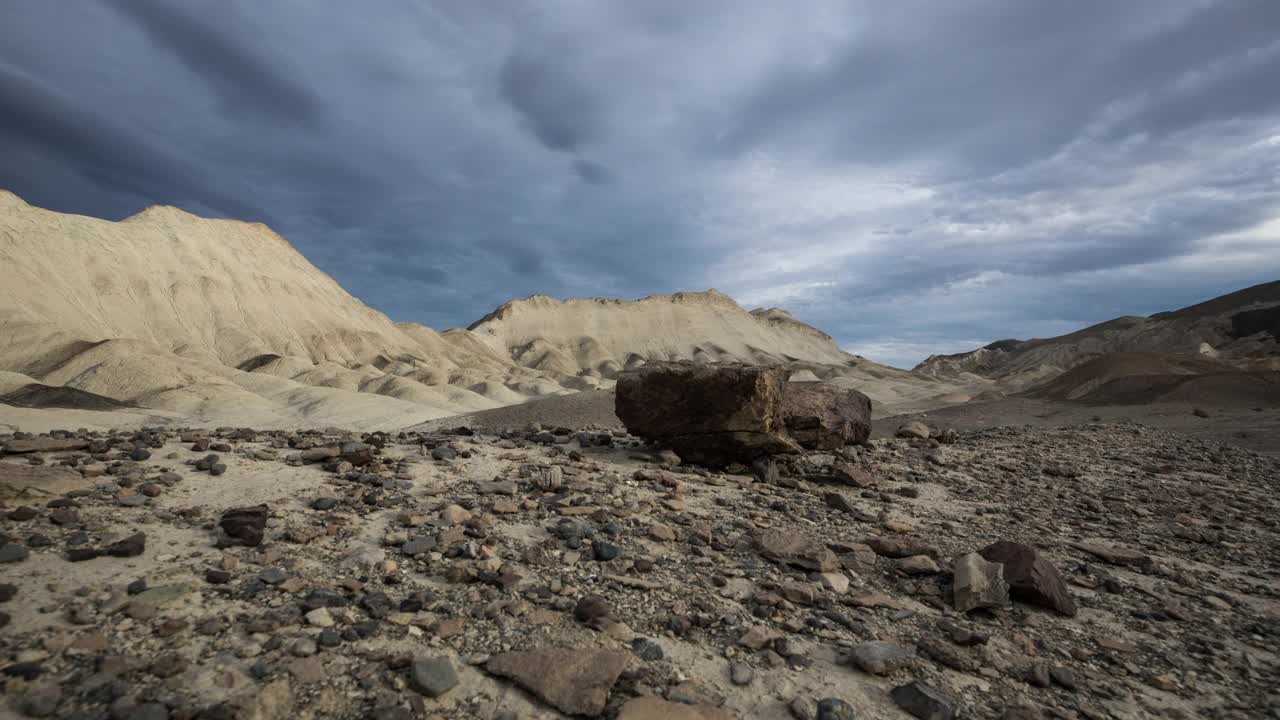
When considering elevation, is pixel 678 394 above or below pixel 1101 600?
above

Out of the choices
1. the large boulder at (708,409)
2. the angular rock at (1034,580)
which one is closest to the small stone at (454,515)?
the large boulder at (708,409)

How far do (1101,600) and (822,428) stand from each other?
188 inches

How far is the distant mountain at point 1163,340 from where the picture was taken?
66250mm

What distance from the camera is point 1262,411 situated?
20.4 meters

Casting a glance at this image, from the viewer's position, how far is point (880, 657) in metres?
3.39

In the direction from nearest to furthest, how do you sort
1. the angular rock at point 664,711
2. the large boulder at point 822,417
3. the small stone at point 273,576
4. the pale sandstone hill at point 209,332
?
1. the angular rock at point 664,711
2. the small stone at point 273,576
3. the large boulder at point 822,417
4. the pale sandstone hill at point 209,332

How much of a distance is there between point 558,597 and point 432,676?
1.09 m

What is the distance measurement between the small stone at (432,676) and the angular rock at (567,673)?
210 millimetres

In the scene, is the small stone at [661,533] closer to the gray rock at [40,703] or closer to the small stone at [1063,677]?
the small stone at [1063,677]

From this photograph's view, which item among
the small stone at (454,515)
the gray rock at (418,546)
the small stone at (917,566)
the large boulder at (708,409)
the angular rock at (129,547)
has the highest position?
the large boulder at (708,409)

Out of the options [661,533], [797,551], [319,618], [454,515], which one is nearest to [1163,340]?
[797,551]

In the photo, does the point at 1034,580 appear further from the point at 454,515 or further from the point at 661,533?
the point at 454,515

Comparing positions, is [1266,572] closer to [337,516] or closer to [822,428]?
[822,428]

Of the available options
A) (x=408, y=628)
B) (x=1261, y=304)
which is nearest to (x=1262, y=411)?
(x=408, y=628)
